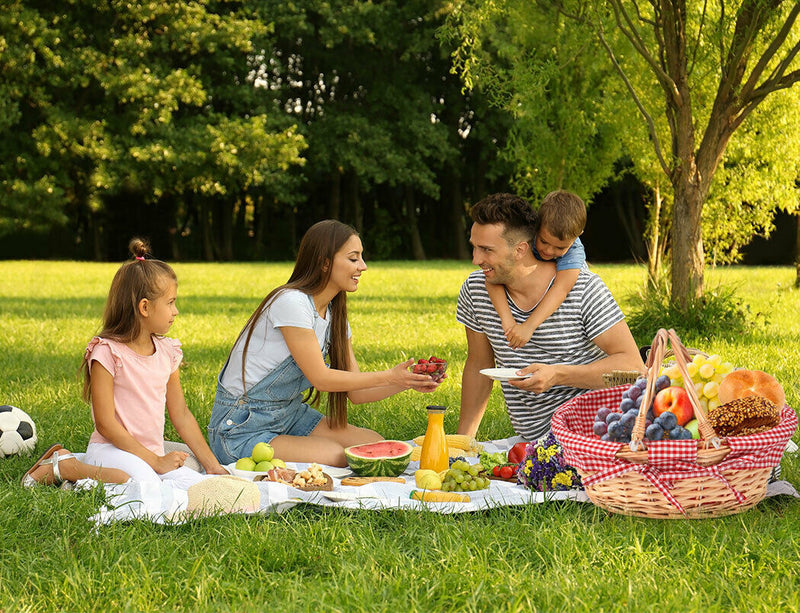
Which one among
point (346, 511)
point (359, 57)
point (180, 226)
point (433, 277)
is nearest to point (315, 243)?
point (346, 511)

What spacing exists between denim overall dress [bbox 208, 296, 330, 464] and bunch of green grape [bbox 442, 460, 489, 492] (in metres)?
1.12

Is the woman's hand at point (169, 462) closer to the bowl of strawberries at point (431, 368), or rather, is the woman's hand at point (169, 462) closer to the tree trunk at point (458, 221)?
the bowl of strawberries at point (431, 368)

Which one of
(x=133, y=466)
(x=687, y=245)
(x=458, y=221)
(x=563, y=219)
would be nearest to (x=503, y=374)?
(x=563, y=219)

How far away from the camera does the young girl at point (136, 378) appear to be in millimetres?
4637

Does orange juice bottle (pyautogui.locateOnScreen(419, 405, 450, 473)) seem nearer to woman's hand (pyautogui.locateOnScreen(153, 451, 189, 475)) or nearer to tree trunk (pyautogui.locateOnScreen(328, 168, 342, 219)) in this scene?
woman's hand (pyautogui.locateOnScreen(153, 451, 189, 475))

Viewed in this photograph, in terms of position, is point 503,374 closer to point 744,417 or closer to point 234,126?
point 744,417

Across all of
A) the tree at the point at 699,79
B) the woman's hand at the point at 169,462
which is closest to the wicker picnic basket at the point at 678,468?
the woman's hand at the point at 169,462

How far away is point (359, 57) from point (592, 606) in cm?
3588

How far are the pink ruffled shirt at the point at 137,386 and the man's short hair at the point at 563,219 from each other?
86.5 inches

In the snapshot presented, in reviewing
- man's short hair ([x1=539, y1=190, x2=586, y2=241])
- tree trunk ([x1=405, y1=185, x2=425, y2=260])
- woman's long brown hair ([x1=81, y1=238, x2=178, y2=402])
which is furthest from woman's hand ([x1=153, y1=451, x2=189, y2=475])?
tree trunk ([x1=405, y1=185, x2=425, y2=260])

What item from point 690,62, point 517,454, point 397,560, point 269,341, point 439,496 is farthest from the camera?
point 690,62

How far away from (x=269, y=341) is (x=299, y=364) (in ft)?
0.88

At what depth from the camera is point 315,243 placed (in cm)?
518

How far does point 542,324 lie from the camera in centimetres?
520
